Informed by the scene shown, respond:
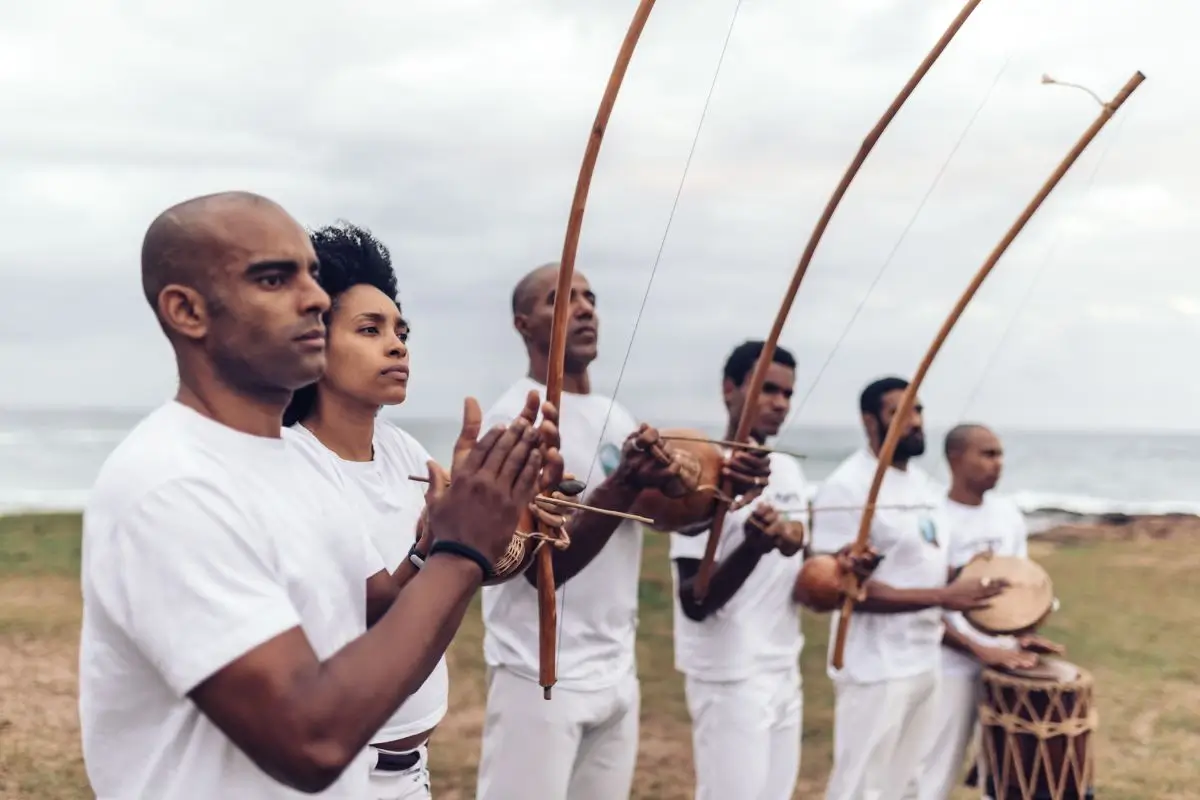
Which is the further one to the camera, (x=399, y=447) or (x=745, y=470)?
(x=745, y=470)

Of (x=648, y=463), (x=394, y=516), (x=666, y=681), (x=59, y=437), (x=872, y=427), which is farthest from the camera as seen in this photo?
(x=59, y=437)

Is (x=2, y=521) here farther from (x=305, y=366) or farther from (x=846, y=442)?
(x=846, y=442)

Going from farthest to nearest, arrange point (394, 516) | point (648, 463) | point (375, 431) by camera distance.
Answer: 1. point (648, 463)
2. point (375, 431)
3. point (394, 516)

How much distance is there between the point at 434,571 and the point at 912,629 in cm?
416

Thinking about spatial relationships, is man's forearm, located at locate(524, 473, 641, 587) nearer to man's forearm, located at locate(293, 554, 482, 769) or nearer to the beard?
man's forearm, located at locate(293, 554, 482, 769)

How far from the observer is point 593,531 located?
419 cm

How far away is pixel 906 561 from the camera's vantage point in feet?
19.5

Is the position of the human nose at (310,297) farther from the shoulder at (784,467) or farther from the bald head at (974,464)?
the bald head at (974,464)

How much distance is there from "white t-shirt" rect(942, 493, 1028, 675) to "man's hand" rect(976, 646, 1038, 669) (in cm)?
10

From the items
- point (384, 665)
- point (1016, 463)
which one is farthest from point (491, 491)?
point (1016, 463)

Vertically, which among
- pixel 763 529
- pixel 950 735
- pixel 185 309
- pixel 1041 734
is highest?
pixel 185 309

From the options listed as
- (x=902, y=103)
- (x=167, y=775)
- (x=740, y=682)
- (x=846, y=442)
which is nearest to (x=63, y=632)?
(x=740, y=682)

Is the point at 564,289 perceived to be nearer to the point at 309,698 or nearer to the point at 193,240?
the point at 193,240

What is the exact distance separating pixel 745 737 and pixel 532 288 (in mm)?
2033
